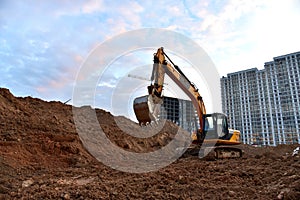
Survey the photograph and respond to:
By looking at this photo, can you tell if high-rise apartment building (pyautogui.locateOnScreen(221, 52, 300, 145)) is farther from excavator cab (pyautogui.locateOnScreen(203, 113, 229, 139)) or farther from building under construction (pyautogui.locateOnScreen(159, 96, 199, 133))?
excavator cab (pyautogui.locateOnScreen(203, 113, 229, 139))

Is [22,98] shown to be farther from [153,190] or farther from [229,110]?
[229,110]

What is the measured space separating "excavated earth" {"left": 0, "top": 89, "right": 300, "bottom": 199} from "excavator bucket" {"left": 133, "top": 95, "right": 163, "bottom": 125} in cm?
163

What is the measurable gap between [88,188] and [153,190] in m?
1.37

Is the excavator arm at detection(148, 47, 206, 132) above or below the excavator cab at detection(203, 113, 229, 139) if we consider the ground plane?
above

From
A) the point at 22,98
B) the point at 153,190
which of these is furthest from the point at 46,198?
the point at 22,98

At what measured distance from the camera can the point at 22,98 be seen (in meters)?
14.3

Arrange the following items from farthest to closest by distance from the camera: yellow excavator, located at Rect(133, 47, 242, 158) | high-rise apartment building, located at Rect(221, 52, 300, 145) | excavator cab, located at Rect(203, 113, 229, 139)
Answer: high-rise apartment building, located at Rect(221, 52, 300, 145) < excavator cab, located at Rect(203, 113, 229, 139) < yellow excavator, located at Rect(133, 47, 242, 158)

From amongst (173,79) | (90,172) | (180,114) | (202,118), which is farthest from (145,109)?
(180,114)

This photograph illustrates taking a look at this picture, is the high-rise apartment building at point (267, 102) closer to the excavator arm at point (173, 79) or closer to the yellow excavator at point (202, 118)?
the yellow excavator at point (202, 118)

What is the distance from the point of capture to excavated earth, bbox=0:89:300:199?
4.40 metres

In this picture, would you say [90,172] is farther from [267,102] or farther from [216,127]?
[267,102]

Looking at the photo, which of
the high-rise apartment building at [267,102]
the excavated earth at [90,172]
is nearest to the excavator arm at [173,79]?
the excavated earth at [90,172]

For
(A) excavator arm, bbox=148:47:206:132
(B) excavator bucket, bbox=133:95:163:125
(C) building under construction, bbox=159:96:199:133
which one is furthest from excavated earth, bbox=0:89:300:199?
(C) building under construction, bbox=159:96:199:133

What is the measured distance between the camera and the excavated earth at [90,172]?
14.4ft
